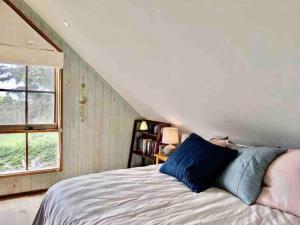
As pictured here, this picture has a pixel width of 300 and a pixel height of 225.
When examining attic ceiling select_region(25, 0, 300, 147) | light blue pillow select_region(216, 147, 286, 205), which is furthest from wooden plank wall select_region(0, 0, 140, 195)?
light blue pillow select_region(216, 147, 286, 205)

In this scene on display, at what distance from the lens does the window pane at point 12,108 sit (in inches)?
125

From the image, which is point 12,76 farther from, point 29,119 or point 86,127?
point 86,127

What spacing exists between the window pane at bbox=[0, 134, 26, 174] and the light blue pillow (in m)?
2.61

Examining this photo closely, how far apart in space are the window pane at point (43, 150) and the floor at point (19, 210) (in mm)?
428

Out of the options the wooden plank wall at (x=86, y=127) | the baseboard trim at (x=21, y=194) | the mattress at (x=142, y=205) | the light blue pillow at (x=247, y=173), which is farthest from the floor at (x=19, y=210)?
the light blue pillow at (x=247, y=173)

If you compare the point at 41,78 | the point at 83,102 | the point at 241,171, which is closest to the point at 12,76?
the point at 41,78

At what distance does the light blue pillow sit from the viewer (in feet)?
5.59

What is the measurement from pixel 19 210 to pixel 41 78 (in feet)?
5.42

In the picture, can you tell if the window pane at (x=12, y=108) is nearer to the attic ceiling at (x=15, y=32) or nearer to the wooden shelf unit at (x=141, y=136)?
the attic ceiling at (x=15, y=32)

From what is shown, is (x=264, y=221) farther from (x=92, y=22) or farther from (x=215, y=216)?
(x=92, y=22)

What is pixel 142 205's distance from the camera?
1.56m

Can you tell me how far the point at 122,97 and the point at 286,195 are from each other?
9.29 feet

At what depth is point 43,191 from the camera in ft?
11.3

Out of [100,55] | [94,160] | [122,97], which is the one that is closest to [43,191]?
[94,160]
